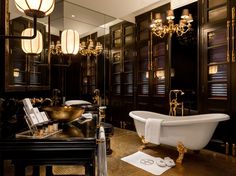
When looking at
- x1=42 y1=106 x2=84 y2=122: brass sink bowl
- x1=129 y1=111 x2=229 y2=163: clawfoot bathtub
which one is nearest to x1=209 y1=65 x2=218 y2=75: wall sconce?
x1=129 y1=111 x2=229 y2=163: clawfoot bathtub

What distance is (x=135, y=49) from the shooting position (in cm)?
504

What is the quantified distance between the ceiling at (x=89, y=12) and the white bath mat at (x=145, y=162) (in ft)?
7.51

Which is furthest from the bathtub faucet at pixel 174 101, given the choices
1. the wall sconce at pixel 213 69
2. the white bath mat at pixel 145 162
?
the white bath mat at pixel 145 162

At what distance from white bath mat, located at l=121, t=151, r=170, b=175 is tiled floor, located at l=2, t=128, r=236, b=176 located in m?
0.08

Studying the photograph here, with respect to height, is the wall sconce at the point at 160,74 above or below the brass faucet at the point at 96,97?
above

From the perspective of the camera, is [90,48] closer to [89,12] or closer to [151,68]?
[89,12]

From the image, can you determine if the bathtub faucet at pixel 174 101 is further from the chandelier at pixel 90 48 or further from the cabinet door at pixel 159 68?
the chandelier at pixel 90 48

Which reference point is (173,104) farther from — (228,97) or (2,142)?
(2,142)

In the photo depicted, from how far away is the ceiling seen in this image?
357cm

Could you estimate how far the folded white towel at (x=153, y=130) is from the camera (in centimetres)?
301

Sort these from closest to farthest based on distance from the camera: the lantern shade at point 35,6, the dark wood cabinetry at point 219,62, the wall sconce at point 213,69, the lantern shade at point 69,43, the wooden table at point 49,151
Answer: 1. the wooden table at point 49,151
2. the lantern shade at point 35,6
3. the lantern shade at point 69,43
4. the dark wood cabinetry at point 219,62
5. the wall sconce at point 213,69

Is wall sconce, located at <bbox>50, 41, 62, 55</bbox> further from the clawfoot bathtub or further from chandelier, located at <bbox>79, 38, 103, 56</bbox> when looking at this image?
the clawfoot bathtub

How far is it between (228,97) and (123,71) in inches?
106

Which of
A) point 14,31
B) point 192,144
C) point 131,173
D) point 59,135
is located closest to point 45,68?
point 14,31
